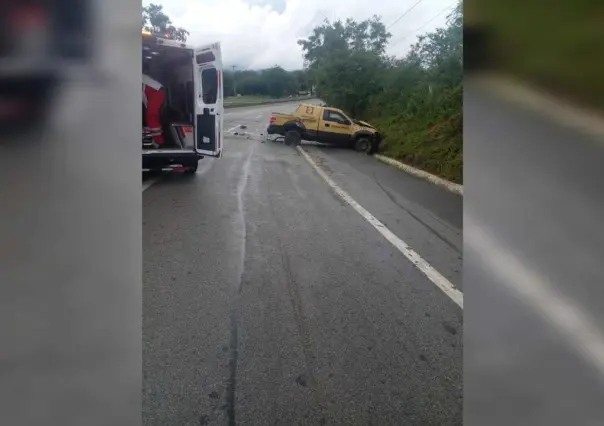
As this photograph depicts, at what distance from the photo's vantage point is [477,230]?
1.09 m

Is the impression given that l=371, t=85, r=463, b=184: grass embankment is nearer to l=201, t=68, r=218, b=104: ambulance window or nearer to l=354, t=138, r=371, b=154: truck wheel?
l=354, t=138, r=371, b=154: truck wheel

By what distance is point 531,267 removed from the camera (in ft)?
3.30

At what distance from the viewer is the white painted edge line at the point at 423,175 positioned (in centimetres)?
911

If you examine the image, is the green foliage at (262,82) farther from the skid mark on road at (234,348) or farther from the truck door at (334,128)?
the truck door at (334,128)

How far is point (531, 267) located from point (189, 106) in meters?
8.25

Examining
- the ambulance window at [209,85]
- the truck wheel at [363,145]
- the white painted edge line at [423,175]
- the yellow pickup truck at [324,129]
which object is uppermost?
the ambulance window at [209,85]

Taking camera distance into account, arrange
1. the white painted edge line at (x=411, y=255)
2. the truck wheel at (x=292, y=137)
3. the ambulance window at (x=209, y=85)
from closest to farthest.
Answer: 1. the white painted edge line at (x=411, y=255)
2. the ambulance window at (x=209, y=85)
3. the truck wheel at (x=292, y=137)

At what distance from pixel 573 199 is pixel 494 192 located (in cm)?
16

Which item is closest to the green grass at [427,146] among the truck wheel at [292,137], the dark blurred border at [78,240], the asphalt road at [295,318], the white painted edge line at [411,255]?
the white painted edge line at [411,255]

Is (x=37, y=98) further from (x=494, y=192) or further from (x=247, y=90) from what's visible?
(x=247, y=90)

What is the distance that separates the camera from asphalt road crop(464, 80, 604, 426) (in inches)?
36.7

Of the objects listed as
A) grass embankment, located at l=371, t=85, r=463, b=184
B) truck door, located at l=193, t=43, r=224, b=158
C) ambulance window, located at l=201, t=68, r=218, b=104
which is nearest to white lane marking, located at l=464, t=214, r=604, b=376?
truck door, located at l=193, t=43, r=224, b=158

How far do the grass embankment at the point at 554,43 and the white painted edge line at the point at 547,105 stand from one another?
1 cm

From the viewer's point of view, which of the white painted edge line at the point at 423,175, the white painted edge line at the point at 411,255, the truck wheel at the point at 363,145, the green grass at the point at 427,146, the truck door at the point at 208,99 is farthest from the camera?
the truck wheel at the point at 363,145
